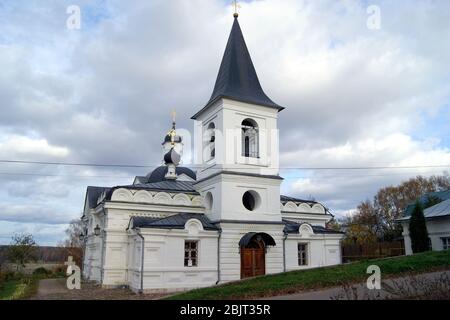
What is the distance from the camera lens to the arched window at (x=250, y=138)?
22312mm

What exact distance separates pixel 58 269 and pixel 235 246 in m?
23.9

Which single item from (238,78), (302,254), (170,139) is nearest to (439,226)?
(302,254)

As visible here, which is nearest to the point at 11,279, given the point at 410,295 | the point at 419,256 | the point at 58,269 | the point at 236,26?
the point at 58,269

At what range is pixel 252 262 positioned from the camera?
805 inches

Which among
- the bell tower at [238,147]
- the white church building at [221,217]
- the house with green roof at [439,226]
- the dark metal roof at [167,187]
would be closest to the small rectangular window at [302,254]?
the white church building at [221,217]

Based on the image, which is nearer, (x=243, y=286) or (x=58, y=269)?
(x=243, y=286)

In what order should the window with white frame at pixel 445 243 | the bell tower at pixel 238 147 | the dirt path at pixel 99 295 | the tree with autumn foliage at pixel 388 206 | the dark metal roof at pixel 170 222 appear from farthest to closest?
the tree with autumn foliage at pixel 388 206, the window with white frame at pixel 445 243, the bell tower at pixel 238 147, the dark metal roof at pixel 170 222, the dirt path at pixel 99 295

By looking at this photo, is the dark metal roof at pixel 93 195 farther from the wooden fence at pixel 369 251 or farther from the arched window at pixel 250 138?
the wooden fence at pixel 369 251

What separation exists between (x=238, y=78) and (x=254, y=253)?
944cm

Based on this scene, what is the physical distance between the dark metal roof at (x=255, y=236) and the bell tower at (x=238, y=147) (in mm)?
998

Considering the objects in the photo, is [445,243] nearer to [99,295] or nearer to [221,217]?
[221,217]
